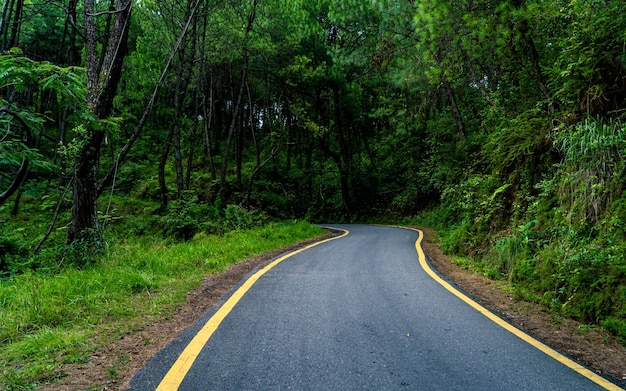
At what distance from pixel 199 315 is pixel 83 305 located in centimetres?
147

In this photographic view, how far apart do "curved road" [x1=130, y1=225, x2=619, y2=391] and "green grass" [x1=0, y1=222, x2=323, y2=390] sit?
785 mm

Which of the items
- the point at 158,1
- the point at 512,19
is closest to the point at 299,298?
the point at 512,19

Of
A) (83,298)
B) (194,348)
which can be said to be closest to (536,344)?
(194,348)

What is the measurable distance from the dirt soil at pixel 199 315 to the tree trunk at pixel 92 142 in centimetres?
290

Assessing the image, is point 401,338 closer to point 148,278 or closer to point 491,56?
point 148,278

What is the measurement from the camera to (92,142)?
7215 millimetres

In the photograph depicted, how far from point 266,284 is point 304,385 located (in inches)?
129

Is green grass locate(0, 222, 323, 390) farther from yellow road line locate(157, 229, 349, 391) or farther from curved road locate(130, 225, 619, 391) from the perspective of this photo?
curved road locate(130, 225, 619, 391)

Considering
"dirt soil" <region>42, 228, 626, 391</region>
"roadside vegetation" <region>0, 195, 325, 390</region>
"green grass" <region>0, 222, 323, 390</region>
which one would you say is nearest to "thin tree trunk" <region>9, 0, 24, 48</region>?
"roadside vegetation" <region>0, 195, 325, 390</region>

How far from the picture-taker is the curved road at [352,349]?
110 inches

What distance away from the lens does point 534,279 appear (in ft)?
18.9

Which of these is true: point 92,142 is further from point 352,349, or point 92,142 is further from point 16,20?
point 16,20

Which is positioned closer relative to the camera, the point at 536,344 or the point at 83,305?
the point at 536,344

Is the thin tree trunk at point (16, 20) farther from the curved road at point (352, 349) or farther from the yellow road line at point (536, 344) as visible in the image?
the yellow road line at point (536, 344)
